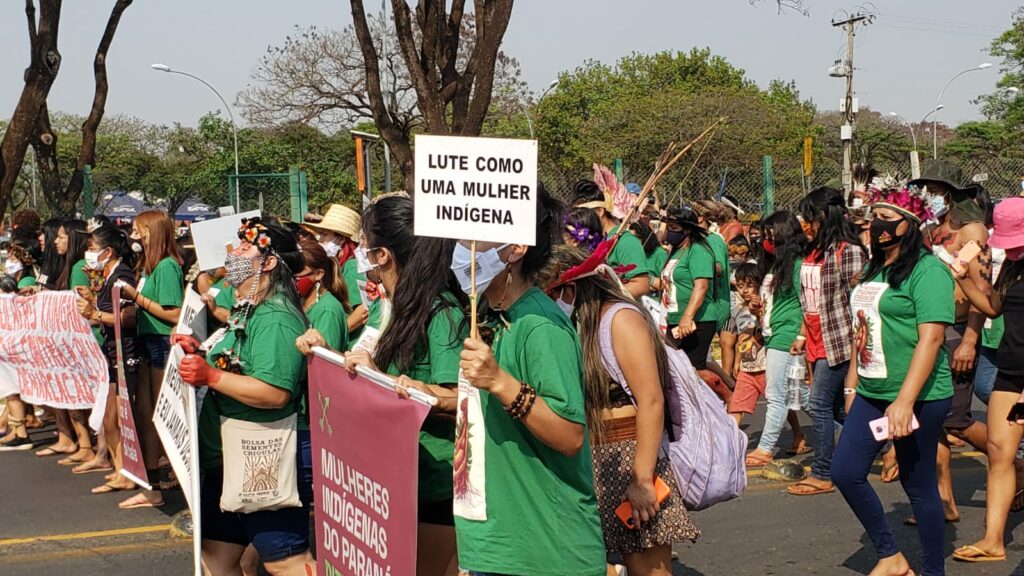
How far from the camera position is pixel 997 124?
58.1 meters

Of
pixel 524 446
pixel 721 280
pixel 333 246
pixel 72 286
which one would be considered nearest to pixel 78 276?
pixel 72 286

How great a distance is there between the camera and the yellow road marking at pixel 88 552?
6363 mm

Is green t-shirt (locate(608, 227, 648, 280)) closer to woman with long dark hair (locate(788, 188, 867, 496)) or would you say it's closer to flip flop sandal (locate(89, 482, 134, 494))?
woman with long dark hair (locate(788, 188, 867, 496))

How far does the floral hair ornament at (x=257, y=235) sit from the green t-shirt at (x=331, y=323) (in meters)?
0.42

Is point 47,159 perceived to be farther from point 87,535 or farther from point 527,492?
point 527,492

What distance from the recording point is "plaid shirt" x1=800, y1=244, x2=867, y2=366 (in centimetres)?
680

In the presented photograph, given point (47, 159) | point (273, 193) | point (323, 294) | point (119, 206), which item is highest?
point (47, 159)

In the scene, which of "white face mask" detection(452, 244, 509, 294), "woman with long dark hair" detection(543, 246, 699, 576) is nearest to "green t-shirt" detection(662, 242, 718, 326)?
"woman with long dark hair" detection(543, 246, 699, 576)

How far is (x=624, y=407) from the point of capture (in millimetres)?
3914

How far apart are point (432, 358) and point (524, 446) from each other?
0.72m

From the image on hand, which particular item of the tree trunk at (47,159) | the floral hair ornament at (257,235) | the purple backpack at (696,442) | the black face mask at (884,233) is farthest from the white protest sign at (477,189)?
the tree trunk at (47,159)

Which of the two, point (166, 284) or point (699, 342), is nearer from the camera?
point (166, 284)

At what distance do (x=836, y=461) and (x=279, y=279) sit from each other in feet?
8.63

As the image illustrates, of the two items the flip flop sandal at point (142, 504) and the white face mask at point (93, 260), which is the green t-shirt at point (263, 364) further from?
the white face mask at point (93, 260)
